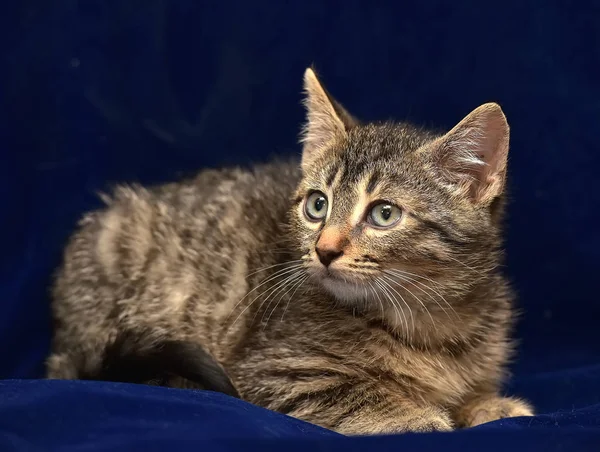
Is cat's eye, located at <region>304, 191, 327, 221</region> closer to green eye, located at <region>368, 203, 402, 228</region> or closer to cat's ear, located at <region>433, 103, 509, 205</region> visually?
green eye, located at <region>368, 203, 402, 228</region>

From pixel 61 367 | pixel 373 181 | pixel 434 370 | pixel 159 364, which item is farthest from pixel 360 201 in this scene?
pixel 61 367

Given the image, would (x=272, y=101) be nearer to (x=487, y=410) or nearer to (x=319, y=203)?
(x=319, y=203)

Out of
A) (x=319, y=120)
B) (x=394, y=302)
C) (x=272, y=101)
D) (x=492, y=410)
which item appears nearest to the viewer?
(x=394, y=302)

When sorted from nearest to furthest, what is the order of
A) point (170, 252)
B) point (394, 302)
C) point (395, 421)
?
point (395, 421) → point (394, 302) → point (170, 252)

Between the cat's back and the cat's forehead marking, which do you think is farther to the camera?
the cat's back

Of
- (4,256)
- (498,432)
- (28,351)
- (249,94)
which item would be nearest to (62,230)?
(4,256)

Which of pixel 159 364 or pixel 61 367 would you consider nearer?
pixel 159 364

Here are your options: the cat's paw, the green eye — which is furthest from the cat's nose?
the cat's paw

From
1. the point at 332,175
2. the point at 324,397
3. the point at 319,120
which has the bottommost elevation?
the point at 324,397
